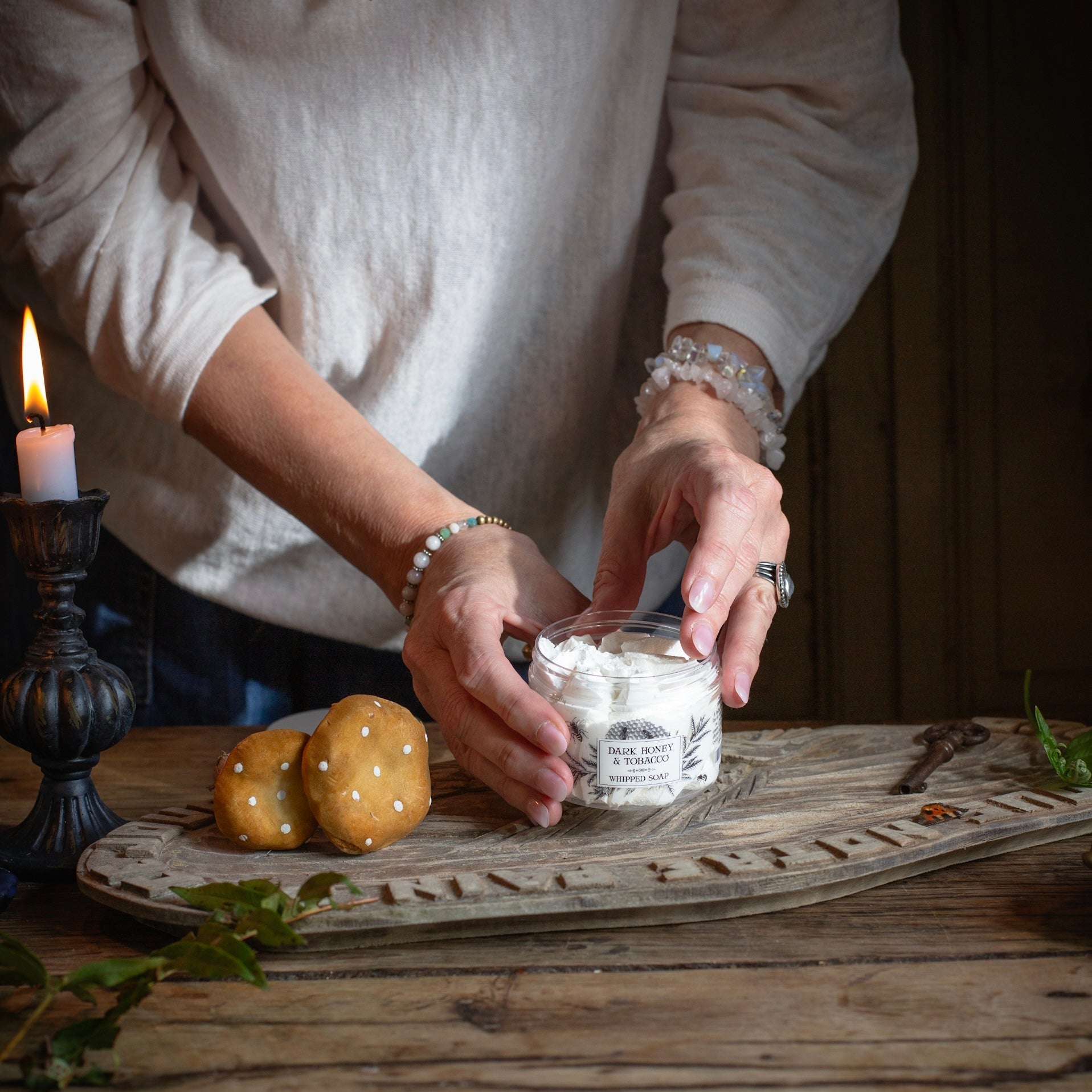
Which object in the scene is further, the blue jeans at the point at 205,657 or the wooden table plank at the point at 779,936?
the blue jeans at the point at 205,657

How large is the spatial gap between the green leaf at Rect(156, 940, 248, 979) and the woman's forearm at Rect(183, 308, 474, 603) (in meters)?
0.37

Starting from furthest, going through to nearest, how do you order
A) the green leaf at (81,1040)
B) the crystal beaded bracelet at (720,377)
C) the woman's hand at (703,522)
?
the crystal beaded bracelet at (720,377), the woman's hand at (703,522), the green leaf at (81,1040)

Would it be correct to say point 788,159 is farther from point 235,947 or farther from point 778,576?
point 235,947

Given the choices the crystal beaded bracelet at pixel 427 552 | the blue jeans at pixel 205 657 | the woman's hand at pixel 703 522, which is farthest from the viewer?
the blue jeans at pixel 205 657

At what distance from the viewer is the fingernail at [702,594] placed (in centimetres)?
70

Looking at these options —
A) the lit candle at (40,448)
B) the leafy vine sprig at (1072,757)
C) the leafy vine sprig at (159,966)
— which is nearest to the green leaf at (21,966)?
the leafy vine sprig at (159,966)

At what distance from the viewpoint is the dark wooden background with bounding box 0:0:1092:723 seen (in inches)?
75.4

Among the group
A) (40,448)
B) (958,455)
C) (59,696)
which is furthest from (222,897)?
(958,455)

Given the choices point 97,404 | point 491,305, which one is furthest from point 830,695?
point 97,404

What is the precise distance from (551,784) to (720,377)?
0.42 m

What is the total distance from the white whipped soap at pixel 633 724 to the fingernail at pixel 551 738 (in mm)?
17

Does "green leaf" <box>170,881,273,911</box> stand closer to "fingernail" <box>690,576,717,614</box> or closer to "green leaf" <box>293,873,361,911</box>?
"green leaf" <box>293,873,361,911</box>

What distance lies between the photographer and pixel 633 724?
673 millimetres

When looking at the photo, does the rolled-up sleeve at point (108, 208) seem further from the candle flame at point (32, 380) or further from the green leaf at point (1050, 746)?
the green leaf at point (1050, 746)
